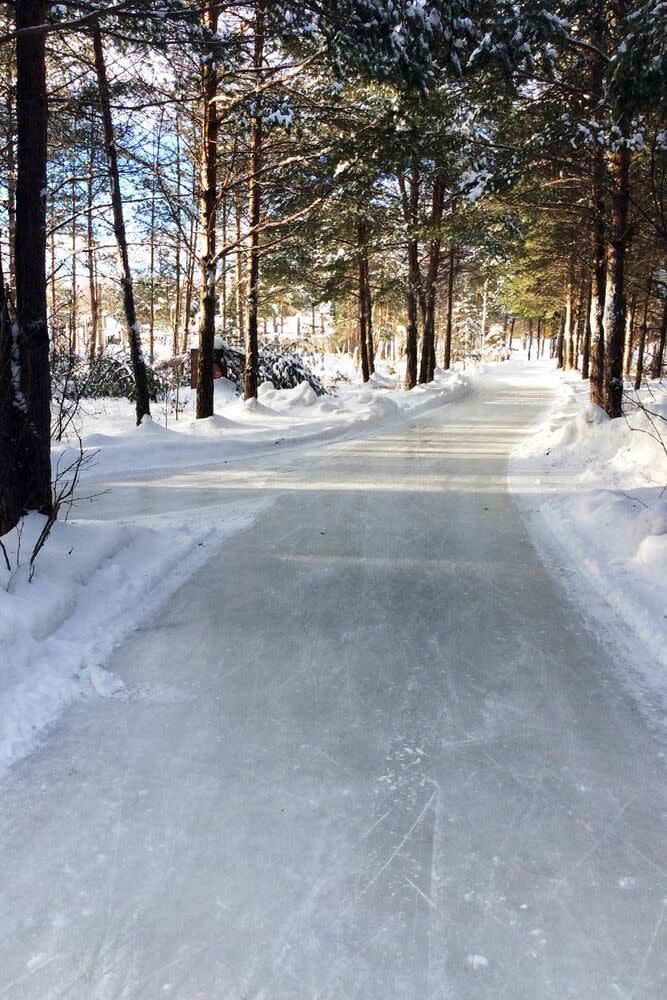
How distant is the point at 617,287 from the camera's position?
10.8m

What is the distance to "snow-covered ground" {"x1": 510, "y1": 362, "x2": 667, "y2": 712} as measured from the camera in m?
4.41

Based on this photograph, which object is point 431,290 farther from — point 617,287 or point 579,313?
point 579,313

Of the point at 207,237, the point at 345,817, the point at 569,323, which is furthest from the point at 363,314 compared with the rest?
the point at 345,817

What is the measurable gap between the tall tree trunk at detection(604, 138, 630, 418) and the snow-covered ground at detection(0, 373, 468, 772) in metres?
4.99

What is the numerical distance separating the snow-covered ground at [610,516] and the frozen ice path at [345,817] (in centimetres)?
35

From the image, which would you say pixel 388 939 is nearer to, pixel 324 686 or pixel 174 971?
pixel 174 971

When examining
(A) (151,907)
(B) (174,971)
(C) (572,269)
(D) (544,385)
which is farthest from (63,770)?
(D) (544,385)

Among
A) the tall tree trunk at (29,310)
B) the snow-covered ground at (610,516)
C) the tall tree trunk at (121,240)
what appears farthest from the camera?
the tall tree trunk at (121,240)

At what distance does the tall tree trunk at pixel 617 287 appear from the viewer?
10.2 metres

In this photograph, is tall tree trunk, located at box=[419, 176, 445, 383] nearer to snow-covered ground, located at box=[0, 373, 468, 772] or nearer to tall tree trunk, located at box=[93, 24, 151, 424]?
tall tree trunk, located at box=[93, 24, 151, 424]

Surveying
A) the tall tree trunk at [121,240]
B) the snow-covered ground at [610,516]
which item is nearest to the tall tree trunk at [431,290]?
the tall tree trunk at [121,240]

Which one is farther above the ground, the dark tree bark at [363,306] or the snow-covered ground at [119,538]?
the dark tree bark at [363,306]

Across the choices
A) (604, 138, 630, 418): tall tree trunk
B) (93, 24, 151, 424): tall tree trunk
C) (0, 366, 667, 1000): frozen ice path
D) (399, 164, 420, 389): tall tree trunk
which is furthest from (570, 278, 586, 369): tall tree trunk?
(0, 366, 667, 1000): frozen ice path

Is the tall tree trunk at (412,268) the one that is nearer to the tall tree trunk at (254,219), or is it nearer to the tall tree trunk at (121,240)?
the tall tree trunk at (254,219)
